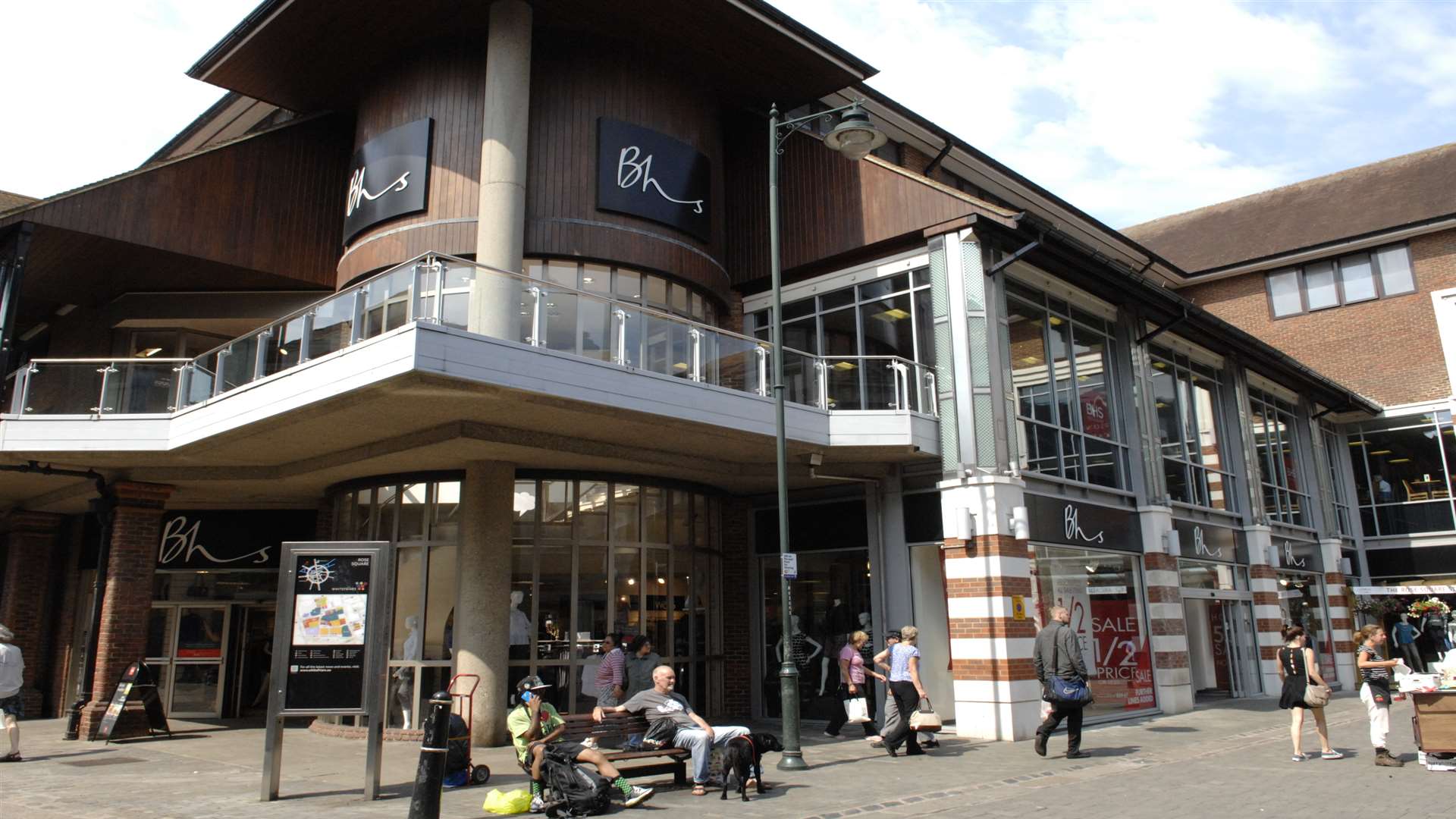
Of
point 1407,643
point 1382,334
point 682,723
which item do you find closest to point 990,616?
point 682,723

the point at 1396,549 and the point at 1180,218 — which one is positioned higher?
the point at 1180,218

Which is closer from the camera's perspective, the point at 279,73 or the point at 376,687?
the point at 376,687

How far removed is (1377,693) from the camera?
34.1ft

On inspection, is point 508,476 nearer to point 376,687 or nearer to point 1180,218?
point 376,687

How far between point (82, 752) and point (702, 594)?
8644 millimetres

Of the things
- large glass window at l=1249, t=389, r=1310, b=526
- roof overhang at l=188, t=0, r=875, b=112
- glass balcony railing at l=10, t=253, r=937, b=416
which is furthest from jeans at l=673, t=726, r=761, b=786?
large glass window at l=1249, t=389, r=1310, b=526

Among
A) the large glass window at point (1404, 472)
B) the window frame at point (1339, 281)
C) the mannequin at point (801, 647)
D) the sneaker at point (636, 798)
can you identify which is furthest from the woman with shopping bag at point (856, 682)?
the window frame at point (1339, 281)

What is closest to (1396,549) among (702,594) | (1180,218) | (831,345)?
(1180,218)

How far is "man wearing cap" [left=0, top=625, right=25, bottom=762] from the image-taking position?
1199 cm

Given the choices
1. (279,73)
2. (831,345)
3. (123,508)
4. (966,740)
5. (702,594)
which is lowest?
(966,740)

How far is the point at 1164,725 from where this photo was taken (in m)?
15.3

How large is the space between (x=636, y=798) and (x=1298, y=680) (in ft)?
23.4

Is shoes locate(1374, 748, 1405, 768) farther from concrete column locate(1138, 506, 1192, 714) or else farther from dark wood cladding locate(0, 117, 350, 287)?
dark wood cladding locate(0, 117, 350, 287)

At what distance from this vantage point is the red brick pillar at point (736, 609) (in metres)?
16.9
